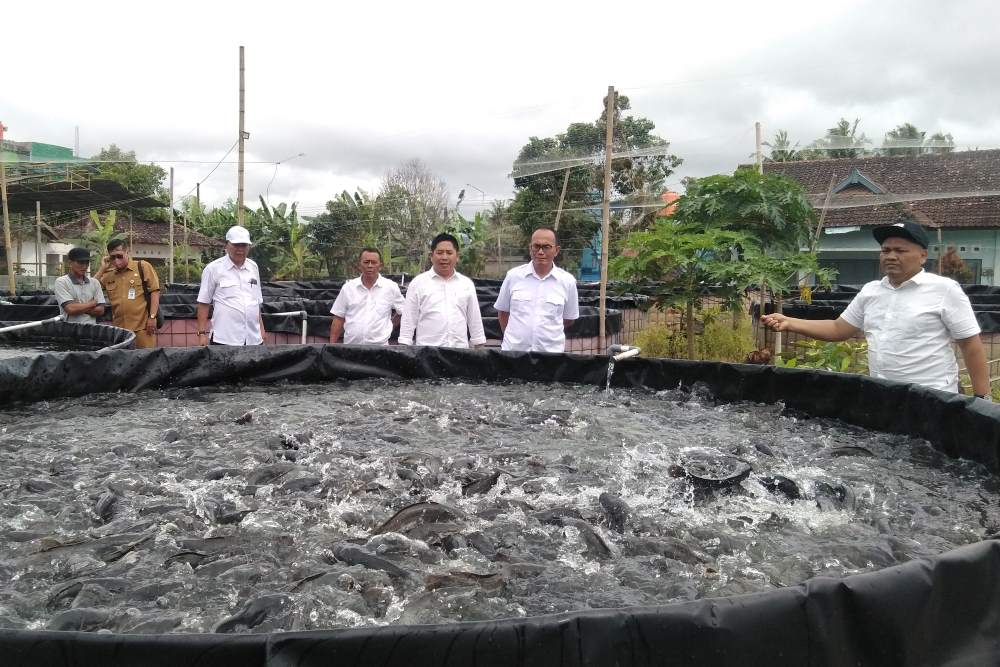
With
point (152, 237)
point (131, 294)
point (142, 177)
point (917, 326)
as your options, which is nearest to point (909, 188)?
point (917, 326)

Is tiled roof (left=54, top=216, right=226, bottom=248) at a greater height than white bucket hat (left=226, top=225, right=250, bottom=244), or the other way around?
tiled roof (left=54, top=216, right=226, bottom=248)

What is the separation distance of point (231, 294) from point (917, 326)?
520cm

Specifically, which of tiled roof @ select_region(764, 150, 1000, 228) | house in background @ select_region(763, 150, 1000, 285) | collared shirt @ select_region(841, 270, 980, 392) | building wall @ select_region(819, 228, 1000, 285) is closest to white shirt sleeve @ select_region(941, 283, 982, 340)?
collared shirt @ select_region(841, 270, 980, 392)

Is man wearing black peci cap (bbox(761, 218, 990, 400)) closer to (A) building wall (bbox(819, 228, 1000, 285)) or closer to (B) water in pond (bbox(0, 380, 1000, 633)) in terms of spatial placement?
(B) water in pond (bbox(0, 380, 1000, 633))

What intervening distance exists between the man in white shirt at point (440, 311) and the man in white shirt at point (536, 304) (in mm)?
281

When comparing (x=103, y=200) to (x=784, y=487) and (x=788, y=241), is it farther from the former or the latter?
(x=784, y=487)

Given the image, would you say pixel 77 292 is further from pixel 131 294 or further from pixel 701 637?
pixel 701 637

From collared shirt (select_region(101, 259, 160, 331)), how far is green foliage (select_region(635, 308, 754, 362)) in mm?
5737

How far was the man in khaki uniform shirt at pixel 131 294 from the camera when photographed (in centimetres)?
703

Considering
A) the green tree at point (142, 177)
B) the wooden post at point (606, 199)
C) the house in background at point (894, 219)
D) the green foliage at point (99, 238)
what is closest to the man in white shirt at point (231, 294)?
the wooden post at point (606, 199)

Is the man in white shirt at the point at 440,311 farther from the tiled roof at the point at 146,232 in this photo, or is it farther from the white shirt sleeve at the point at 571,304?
the tiled roof at the point at 146,232

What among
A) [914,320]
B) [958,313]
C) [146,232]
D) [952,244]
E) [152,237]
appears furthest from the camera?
[146,232]

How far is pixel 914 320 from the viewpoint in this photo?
12.4 feet

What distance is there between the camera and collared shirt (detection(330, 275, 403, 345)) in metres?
6.15
